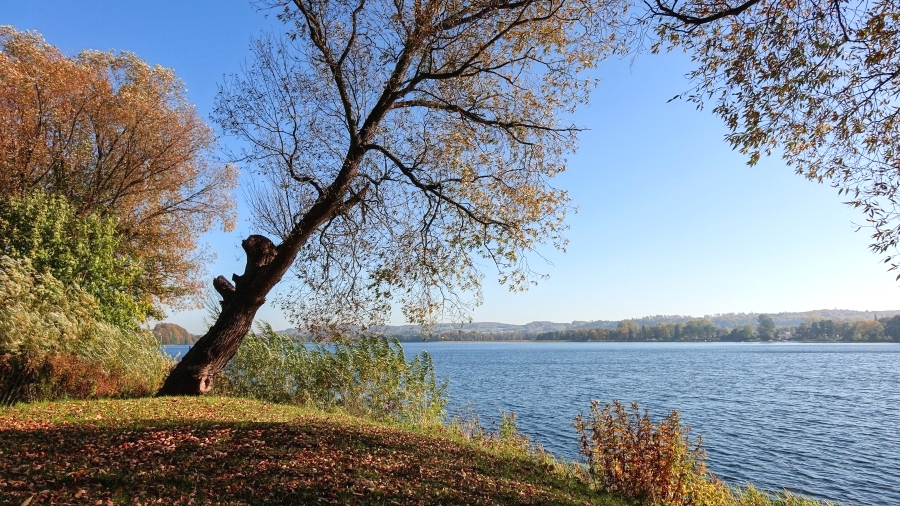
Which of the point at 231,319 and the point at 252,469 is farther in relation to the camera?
the point at 231,319

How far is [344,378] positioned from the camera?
13383mm

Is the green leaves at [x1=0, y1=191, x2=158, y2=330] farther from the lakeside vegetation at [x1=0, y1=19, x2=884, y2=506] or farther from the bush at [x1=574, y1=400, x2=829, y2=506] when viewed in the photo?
the bush at [x1=574, y1=400, x2=829, y2=506]

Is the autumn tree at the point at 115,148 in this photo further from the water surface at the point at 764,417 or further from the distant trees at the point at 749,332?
the distant trees at the point at 749,332

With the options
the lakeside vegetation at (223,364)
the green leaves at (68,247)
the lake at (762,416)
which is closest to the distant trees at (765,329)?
the lake at (762,416)

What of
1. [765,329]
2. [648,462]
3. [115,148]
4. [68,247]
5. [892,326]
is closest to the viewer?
[648,462]

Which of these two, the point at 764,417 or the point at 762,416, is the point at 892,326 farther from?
the point at 764,417

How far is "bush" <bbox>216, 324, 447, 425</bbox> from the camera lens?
13.0 meters

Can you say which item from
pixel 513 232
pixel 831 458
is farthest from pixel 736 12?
pixel 831 458

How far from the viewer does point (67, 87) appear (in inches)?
723

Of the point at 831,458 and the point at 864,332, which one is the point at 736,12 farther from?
the point at 864,332

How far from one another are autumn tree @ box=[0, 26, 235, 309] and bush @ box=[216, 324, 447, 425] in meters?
7.87

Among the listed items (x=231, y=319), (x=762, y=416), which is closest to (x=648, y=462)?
(x=231, y=319)

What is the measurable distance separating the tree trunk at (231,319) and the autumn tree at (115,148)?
28.0 ft

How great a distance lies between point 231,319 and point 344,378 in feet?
11.0
